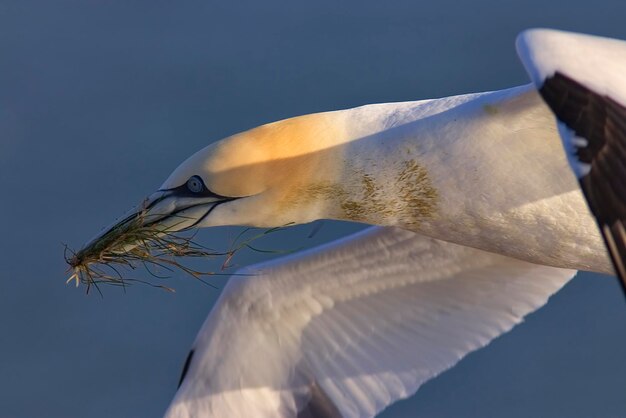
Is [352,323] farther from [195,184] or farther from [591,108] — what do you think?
[591,108]

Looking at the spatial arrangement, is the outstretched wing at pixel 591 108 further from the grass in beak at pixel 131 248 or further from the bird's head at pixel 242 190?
the grass in beak at pixel 131 248

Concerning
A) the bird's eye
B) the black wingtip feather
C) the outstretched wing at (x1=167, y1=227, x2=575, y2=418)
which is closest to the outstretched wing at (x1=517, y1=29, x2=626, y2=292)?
the black wingtip feather

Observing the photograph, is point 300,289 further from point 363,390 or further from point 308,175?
point 308,175

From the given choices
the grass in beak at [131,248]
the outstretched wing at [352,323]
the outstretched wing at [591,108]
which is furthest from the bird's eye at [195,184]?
the outstretched wing at [591,108]

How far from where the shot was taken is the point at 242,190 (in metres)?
6.52

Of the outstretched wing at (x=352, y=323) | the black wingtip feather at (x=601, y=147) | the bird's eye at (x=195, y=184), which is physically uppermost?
the bird's eye at (x=195, y=184)

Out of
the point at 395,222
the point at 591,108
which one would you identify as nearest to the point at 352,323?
the point at 395,222

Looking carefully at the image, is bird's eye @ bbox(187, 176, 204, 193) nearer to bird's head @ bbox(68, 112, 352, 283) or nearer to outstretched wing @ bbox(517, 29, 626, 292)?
bird's head @ bbox(68, 112, 352, 283)

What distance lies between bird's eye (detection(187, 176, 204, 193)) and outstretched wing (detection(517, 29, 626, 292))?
4.90ft

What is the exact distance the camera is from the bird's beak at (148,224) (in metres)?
6.59

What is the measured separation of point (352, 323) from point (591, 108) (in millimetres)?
2677

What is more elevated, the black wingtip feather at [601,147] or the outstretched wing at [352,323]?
the black wingtip feather at [601,147]

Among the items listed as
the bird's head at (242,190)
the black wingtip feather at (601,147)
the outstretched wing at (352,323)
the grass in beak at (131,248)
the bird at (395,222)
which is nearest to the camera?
the black wingtip feather at (601,147)

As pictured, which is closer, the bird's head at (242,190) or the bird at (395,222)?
the bird at (395,222)
